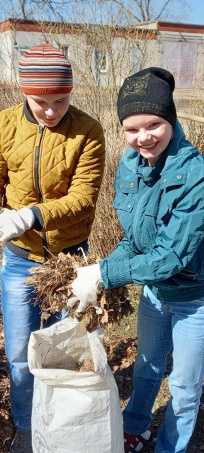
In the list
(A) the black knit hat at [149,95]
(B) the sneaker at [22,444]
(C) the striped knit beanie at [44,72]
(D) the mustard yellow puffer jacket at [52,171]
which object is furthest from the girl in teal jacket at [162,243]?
(B) the sneaker at [22,444]

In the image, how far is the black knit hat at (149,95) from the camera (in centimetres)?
165

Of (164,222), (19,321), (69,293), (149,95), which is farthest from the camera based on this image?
(19,321)

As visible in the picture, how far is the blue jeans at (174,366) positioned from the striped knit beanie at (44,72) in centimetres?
93

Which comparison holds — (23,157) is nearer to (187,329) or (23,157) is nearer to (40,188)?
(40,188)

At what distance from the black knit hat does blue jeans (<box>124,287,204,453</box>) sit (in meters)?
0.74

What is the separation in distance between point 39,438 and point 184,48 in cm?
1467

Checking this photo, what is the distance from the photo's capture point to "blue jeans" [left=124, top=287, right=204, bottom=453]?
1.94 metres

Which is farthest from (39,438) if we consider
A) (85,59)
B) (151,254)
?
(85,59)

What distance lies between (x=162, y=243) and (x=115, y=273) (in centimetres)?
22

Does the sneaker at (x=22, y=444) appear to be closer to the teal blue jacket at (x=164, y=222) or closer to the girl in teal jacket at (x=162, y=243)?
the girl in teal jacket at (x=162, y=243)

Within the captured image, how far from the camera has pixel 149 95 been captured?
1.65 metres

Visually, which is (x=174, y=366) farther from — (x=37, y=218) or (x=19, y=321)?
(x=37, y=218)

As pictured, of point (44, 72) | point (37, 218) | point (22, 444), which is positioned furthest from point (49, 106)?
point (22, 444)

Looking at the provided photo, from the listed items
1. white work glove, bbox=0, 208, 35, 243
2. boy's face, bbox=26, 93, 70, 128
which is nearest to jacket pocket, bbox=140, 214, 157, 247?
white work glove, bbox=0, 208, 35, 243
